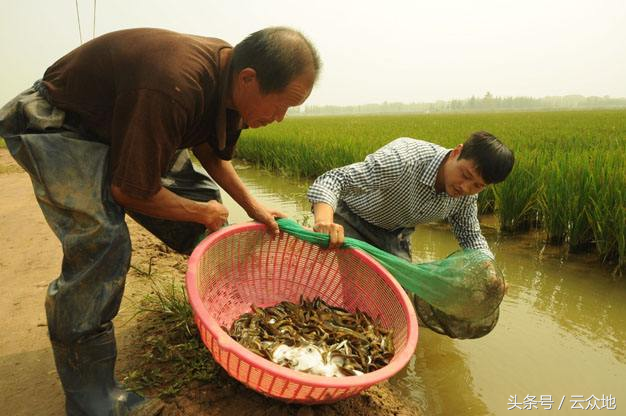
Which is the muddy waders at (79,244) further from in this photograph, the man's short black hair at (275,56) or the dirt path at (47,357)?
the man's short black hair at (275,56)

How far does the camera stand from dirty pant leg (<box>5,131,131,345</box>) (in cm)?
152

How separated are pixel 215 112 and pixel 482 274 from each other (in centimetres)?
143

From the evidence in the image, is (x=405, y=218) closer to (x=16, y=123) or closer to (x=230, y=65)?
(x=230, y=65)

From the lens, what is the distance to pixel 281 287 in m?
2.51

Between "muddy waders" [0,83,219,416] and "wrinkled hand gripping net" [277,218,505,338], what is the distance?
86 cm

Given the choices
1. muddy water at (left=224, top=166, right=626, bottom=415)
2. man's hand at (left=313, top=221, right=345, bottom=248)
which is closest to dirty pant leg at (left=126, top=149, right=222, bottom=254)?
man's hand at (left=313, top=221, right=345, bottom=248)

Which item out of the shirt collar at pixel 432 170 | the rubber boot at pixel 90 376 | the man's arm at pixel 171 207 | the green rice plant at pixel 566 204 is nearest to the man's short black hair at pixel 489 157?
the shirt collar at pixel 432 170

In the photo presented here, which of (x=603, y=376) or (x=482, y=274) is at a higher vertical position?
Answer: (x=482, y=274)

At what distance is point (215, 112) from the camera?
5.56ft

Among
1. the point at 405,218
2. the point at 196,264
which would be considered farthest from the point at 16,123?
the point at 405,218

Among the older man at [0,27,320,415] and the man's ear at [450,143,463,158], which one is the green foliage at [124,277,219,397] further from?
the man's ear at [450,143,463,158]

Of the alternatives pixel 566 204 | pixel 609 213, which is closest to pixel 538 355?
pixel 609 213

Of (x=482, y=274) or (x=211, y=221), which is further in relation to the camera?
(x=482, y=274)

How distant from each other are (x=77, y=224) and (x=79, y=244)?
8 cm
